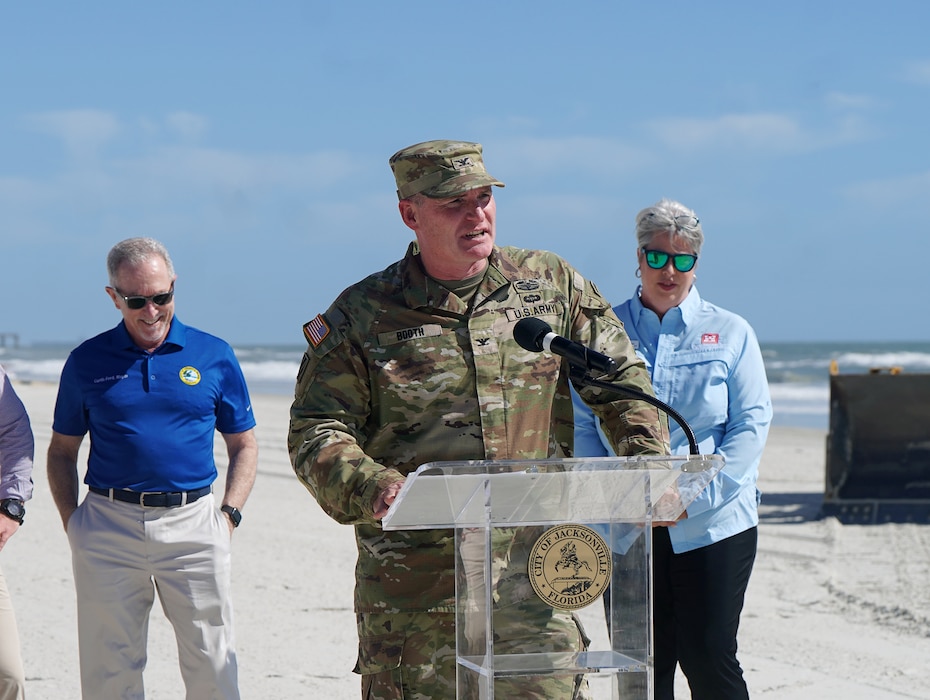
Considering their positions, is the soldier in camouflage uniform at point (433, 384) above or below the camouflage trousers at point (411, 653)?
above

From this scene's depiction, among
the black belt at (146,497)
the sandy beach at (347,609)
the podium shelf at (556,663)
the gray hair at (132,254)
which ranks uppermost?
the gray hair at (132,254)

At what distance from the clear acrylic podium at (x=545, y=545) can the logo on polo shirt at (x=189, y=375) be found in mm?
2101

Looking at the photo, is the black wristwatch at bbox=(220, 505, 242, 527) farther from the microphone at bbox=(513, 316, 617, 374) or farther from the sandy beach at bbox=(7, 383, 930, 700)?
the microphone at bbox=(513, 316, 617, 374)

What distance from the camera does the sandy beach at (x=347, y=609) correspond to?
5898 mm

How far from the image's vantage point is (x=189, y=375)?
438cm

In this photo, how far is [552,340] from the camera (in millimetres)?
2523

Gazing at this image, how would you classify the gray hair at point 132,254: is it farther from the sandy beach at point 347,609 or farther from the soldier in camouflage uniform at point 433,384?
the sandy beach at point 347,609

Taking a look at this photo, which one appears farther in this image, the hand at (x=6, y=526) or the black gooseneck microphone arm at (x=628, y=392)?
the hand at (x=6, y=526)

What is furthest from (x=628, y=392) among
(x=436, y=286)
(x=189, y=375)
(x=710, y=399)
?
(x=189, y=375)

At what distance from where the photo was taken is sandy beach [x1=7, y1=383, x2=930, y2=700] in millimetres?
5898

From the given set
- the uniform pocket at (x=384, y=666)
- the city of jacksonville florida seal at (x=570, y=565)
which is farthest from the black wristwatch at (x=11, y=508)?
the city of jacksonville florida seal at (x=570, y=565)

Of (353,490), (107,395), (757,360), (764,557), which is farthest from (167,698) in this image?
(764,557)

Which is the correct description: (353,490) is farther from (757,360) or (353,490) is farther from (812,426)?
(812,426)

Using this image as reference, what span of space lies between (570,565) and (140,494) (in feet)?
7.39
